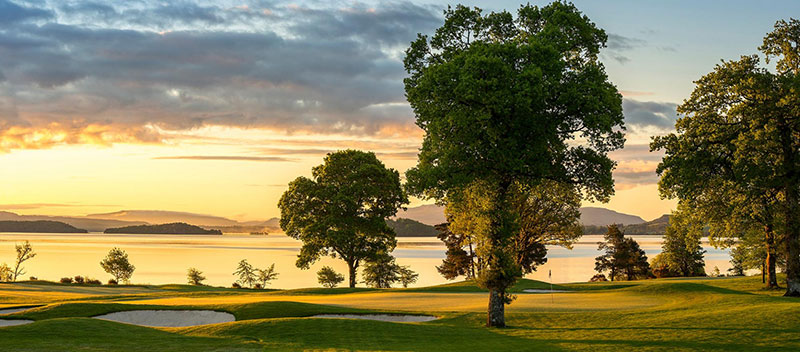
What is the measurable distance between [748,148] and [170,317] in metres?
35.3

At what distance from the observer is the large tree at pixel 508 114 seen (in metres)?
25.8

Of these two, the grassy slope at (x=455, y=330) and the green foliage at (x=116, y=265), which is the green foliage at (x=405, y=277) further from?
the grassy slope at (x=455, y=330)

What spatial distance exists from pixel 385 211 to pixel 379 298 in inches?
741

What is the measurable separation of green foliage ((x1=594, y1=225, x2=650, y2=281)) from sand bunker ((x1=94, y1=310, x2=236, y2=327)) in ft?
244

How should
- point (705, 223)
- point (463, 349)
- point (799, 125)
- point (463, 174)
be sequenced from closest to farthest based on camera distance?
point (463, 349) → point (463, 174) → point (799, 125) → point (705, 223)

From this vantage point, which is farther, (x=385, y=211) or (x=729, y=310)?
(x=385, y=211)

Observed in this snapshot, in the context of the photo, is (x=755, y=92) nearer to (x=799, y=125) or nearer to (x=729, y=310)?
(x=799, y=125)

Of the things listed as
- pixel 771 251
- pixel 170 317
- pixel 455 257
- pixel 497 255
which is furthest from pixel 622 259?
pixel 170 317

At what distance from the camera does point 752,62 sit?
3878 cm

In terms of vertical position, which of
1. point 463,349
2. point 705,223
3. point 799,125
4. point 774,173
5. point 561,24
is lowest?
point 463,349

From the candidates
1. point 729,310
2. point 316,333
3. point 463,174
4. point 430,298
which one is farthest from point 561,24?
point 430,298

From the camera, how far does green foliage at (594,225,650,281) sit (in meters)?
95.6

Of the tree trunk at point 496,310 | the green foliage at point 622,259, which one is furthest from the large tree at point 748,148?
the green foliage at point 622,259

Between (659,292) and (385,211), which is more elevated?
(385,211)
